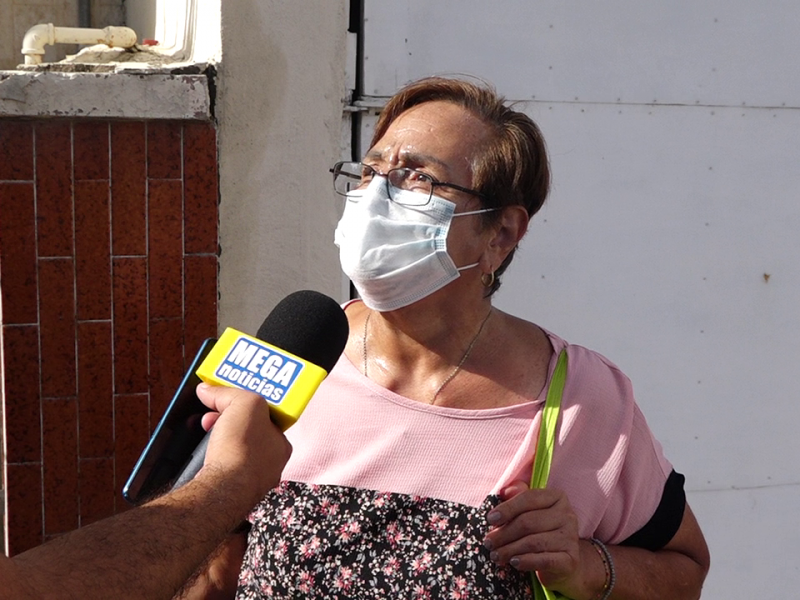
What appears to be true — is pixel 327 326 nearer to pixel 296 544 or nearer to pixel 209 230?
pixel 296 544

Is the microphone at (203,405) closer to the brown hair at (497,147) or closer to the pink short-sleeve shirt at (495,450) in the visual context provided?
the pink short-sleeve shirt at (495,450)

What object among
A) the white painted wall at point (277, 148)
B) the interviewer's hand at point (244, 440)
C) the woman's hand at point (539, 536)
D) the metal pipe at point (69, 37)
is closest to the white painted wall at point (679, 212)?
the white painted wall at point (277, 148)

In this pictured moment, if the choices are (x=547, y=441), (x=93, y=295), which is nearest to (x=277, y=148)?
(x=93, y=295)

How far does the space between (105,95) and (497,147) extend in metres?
1.50

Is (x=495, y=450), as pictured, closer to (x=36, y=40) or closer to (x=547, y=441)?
(x=547, y=441)

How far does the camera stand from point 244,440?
1.49m

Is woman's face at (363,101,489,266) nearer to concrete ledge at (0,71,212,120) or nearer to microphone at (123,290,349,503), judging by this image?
microphone at (123,290,349,503)

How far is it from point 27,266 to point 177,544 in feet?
6.90

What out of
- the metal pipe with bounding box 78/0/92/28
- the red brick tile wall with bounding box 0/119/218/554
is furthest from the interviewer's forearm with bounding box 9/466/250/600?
the metal pipe with bounding box 78/0/92/28

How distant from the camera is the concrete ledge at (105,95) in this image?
312 cm

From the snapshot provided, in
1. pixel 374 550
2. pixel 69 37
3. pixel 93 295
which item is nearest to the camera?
pixel 374 550

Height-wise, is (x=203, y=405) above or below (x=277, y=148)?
below

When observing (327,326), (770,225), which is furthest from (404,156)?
(770,225)

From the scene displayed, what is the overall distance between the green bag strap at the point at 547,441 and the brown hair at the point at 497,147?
337mm
